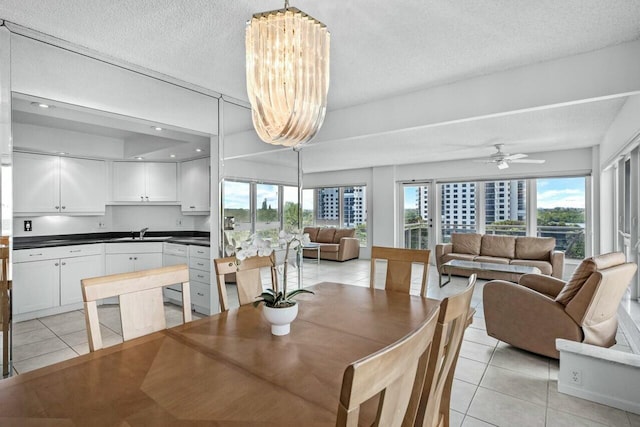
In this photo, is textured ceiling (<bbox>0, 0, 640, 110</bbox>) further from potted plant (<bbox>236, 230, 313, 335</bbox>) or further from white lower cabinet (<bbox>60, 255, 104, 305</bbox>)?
white lower cabinet (<bbox>60, 255, 104, 305</bbox>)

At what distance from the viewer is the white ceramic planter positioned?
147 cm

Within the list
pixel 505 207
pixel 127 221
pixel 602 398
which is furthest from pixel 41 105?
pixel 505 207

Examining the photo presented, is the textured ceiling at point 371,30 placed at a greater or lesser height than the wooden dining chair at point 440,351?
greater

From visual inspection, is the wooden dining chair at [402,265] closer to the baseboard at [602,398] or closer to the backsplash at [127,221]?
the baseboard at [602,398]

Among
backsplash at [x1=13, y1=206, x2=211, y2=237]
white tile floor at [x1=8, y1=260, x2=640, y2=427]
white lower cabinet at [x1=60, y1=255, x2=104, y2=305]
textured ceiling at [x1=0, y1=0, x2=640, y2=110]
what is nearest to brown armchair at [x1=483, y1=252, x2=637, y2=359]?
white tile floor at [x1=8, y1=260, x2=640, y2=427]

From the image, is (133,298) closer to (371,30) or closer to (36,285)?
(371,30)

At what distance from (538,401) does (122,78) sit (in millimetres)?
3941

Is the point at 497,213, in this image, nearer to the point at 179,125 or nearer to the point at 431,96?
the point at 431,96

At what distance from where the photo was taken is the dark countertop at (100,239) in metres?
3.95

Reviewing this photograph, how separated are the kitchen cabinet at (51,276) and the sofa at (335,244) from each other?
15.1 feet

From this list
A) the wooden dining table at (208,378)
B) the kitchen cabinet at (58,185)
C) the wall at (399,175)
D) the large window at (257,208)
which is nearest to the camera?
the wooden dining table at (208,378)

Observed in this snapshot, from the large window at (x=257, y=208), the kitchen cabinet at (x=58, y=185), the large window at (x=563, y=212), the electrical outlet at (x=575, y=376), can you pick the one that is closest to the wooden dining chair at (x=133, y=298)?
the large window at (x=257, y=208)

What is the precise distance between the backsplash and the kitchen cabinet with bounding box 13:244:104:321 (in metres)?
0.62

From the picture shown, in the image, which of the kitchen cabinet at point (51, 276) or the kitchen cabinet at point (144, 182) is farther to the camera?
the kitchen cabinet at point (144, 182)
